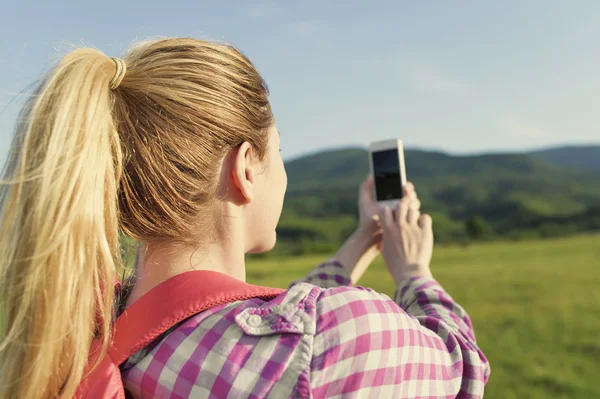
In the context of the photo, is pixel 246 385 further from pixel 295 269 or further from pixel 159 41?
pixel 295 269

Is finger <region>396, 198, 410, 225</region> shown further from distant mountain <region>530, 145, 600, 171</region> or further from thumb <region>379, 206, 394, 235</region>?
distant mountain <region>530, 145, 600, 171</region>

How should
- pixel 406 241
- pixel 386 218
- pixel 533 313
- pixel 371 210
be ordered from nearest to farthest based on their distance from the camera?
pixel 406 241 < pixel 386 218 < pixel 371 210 < pixel 533 313

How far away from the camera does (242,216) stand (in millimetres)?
1333

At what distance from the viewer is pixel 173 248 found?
1.25 m

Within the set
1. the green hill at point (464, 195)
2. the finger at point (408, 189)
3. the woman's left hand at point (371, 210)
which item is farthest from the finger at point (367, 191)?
the green hill at point (464, 195)

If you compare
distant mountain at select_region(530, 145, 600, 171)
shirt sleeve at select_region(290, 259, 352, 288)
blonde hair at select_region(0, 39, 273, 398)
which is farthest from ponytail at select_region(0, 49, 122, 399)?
distant mountain at select_region(530, 145, 600, 171)

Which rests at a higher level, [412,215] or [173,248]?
[173,248]

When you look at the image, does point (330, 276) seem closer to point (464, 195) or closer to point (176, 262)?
point (176, 262)

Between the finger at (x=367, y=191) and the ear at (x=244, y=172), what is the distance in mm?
776

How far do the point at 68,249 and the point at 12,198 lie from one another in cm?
17

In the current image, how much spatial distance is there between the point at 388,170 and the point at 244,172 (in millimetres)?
821

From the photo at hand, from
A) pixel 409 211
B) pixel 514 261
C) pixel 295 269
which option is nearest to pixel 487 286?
pixel 514 261

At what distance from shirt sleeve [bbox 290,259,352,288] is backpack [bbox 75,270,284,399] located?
0.65m

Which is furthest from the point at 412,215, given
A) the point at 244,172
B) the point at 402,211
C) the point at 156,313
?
the point at 156,313
